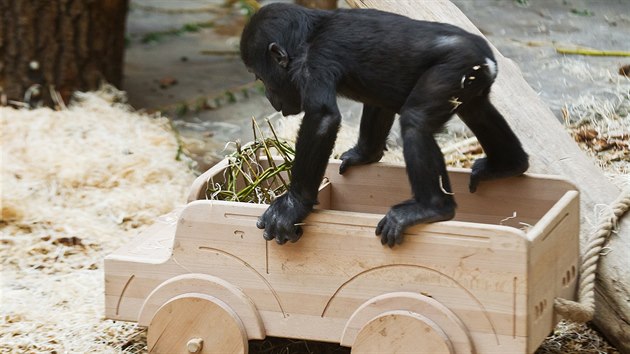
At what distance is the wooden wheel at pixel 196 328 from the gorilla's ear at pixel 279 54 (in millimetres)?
793

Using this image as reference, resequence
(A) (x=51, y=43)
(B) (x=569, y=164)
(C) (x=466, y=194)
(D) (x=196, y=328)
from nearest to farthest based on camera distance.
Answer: (D) (x=196, y=328), (C) (x=466, y=194), (B) (x=569, y=164), (A) (x=51, y=43)

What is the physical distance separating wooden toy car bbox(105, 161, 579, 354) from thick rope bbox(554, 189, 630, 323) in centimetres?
5

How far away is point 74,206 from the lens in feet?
15.8

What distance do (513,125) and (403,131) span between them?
981 millimetres

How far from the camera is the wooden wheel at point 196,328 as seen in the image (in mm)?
2965

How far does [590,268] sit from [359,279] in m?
0.83

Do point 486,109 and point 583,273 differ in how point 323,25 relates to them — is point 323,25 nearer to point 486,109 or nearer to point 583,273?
point 486,109

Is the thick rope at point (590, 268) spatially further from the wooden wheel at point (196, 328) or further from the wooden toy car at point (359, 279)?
the wooden wheel at point (196, 328)

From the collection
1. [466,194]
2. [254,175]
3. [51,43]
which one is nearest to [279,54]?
[254,175]

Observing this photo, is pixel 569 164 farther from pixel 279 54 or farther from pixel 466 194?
pixel 279 54

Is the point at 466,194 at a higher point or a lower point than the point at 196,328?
higher

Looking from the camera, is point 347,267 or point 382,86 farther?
point 382,86

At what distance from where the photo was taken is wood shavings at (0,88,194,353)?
11.6ft

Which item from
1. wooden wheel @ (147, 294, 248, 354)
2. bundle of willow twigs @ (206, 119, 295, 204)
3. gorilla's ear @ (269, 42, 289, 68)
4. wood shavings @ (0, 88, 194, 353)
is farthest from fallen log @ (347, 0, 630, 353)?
wood shavings @ (0, 88, 194, 353)
